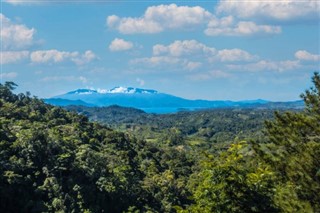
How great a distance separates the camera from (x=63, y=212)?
141ft

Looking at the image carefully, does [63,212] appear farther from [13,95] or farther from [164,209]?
[13,95]

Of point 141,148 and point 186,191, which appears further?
point 141,148

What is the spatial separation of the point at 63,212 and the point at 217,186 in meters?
30.0

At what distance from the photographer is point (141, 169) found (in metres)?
68.4

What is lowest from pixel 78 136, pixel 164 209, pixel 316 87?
pixel 164 209

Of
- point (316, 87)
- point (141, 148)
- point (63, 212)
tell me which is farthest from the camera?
point (141, 148)

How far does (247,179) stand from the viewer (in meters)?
17.0

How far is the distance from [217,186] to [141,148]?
2697 inches

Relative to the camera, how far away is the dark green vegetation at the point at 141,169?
17141mm

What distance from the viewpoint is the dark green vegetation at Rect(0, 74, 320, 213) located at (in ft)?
56.2

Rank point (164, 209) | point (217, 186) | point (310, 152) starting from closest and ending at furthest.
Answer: point (217, 186)
point (310, 152)
point (164, 209)

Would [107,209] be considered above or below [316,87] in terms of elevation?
below

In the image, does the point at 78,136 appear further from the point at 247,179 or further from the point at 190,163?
the point at 247,179

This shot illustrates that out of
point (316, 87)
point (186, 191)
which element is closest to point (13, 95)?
point (186, 191)
